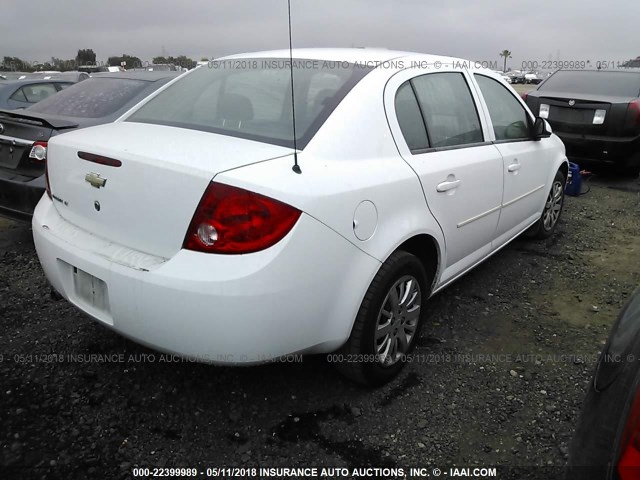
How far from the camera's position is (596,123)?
6617mm

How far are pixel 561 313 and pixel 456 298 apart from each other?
0.66 m

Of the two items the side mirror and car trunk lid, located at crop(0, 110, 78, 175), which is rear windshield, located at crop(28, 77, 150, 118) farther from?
the side mirror

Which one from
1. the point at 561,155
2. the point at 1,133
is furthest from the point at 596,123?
the point at 1,133

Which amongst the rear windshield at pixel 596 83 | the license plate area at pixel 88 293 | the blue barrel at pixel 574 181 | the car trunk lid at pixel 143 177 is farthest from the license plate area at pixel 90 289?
the rear windshield at pixel 596 83

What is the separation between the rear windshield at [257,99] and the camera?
2.27 metres

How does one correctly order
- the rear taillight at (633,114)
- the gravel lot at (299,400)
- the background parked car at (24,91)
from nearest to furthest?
the gravel lot at (299,400) → the rear taillight at (633,114) → the background parked car at (24,91)

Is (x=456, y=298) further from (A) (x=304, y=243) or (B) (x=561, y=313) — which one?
(A) (x=304, y=243)

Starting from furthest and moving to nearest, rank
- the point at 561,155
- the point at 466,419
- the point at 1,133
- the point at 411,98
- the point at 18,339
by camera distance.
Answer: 1. the point at 561,155
2. the point at 1,133
3. the point at 18,339
4. the point at 411,98
5. the point at 466,419

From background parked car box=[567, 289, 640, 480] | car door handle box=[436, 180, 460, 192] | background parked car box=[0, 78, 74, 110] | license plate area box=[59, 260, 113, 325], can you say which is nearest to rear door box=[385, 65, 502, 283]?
car door handle box=[436, 180, 460, 192]

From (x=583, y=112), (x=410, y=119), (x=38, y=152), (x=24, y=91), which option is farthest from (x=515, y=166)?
(x=24, y=91)

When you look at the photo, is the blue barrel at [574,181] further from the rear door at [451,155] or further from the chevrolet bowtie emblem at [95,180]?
the chevrolet bowtie emblem at [95,180]

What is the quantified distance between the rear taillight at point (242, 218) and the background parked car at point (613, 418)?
1088mm

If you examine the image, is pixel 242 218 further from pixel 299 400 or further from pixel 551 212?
pixel 551 212

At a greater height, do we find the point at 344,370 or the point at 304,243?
the point at 304,243
